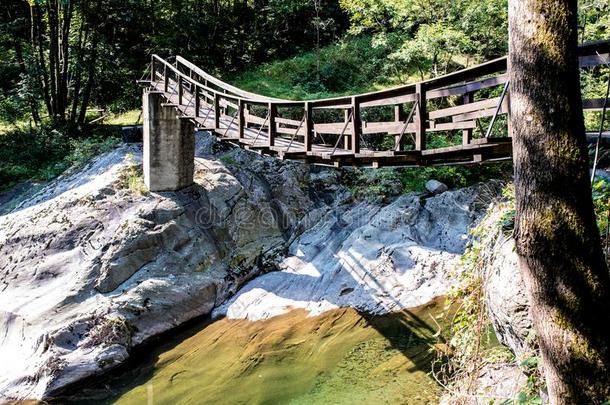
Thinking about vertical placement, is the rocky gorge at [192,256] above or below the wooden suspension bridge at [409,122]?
below

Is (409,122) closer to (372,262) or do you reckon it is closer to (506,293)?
(506,293)

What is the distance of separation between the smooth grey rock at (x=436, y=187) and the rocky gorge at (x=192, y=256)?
8 cm

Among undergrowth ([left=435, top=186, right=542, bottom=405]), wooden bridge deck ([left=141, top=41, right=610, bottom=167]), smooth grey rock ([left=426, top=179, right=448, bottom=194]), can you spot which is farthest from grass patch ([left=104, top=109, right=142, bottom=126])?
undergrowth ([left=435, top=186, right=542, bottom=405])

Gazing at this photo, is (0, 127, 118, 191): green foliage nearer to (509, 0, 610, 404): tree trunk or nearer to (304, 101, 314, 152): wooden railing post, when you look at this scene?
(304, 101, 314, 152): wooden railing post

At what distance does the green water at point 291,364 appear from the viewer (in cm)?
743

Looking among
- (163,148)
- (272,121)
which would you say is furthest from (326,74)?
(272,121)

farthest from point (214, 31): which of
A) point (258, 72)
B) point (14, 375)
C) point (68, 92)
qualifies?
point (14, 375)

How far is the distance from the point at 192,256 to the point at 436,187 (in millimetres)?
7041

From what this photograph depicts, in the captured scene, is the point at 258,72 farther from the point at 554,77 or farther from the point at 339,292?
the point at 554,77

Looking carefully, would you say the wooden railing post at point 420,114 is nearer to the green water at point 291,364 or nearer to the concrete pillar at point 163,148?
the green water at point 291,364

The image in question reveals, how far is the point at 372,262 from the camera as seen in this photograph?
11.2 metres

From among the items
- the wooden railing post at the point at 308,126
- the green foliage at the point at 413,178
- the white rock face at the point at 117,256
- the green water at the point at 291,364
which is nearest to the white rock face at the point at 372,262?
the green water at the point at 291,364

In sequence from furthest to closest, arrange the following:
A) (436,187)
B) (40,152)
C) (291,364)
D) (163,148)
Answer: (40,152) → (436,187) → (163,148) → (291,364)

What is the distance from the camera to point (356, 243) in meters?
11.8
